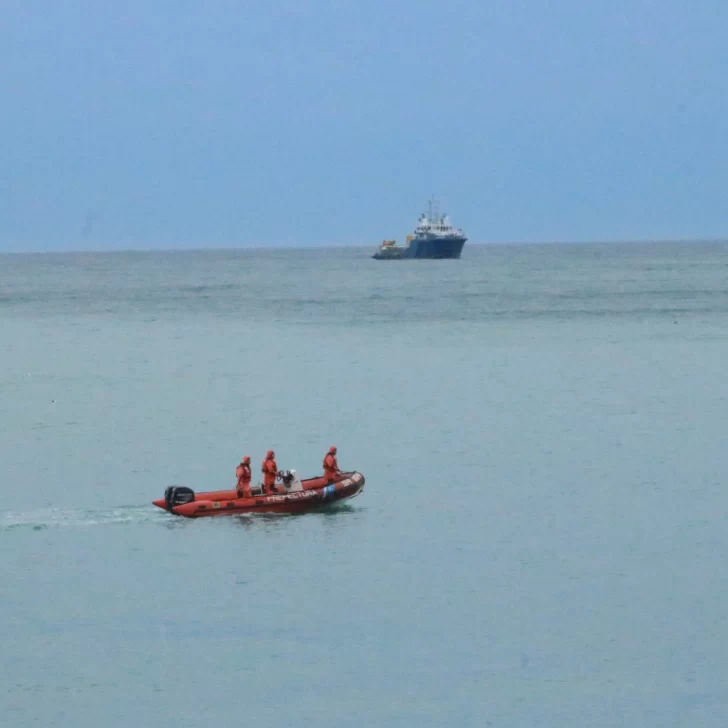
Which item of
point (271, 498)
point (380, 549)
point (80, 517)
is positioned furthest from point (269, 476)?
point (380, 549)

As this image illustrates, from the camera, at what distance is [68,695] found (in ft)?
78.6

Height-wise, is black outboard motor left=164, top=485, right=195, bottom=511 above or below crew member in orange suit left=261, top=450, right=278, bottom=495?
below

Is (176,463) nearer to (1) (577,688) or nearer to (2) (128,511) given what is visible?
(2) (128,511)

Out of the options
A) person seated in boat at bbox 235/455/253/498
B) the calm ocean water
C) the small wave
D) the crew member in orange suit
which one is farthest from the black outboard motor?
the crew member in orange suit

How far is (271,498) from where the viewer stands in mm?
37156

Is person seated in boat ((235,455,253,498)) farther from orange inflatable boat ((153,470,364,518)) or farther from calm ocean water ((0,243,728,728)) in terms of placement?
calm ocean water ((0,243,728,728))

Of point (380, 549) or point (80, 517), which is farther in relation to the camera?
point (80, 517)

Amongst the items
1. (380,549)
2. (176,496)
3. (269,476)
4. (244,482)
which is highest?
(269,476)

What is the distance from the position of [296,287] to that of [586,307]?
60.7m

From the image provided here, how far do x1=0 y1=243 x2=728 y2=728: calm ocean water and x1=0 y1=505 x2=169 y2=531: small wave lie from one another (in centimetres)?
12

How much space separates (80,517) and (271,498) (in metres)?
4.94

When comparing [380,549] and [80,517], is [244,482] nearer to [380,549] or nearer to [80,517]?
[80,517]

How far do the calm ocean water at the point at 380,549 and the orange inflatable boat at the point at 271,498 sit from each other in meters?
0.41

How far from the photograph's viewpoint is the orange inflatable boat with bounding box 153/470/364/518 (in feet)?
120
